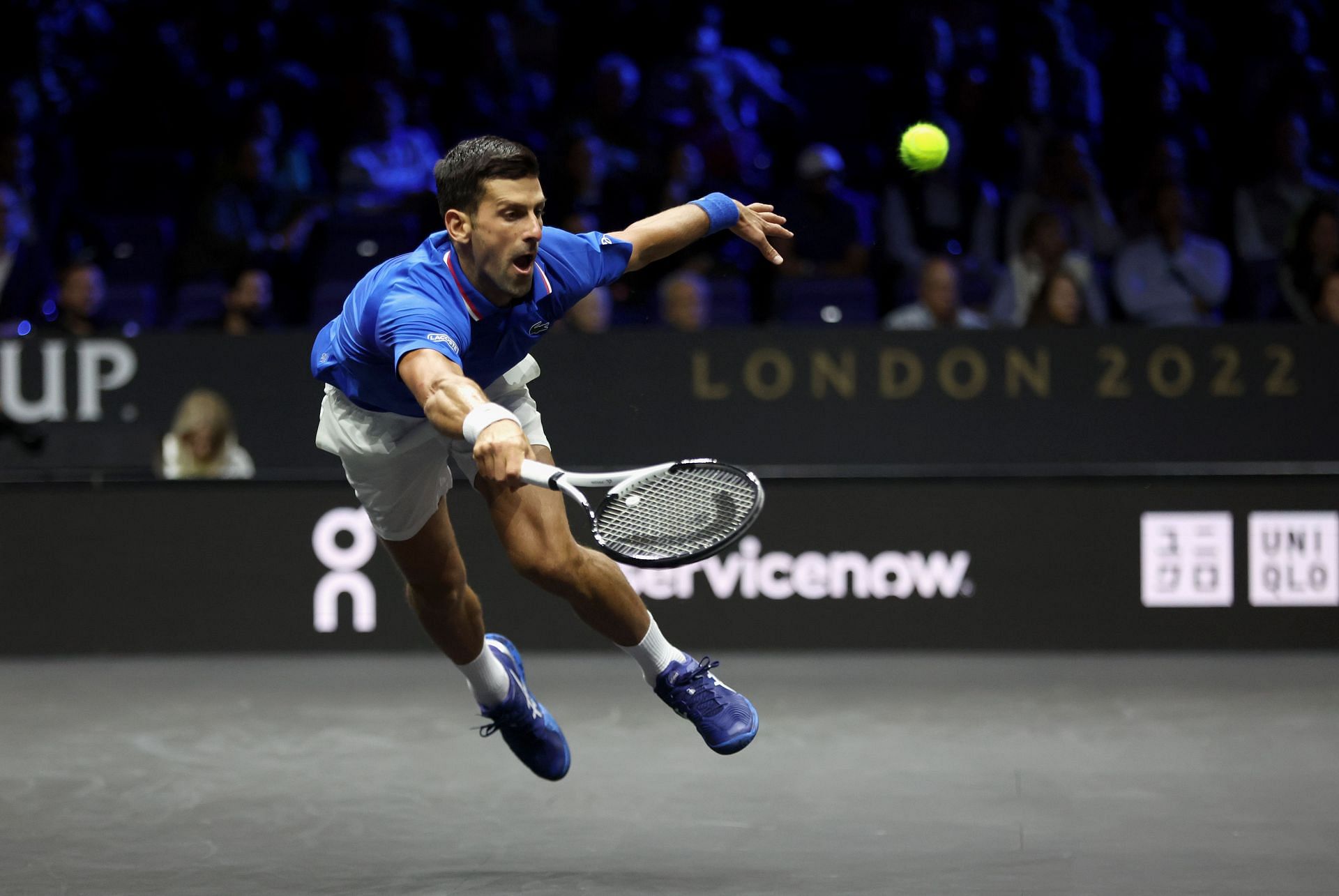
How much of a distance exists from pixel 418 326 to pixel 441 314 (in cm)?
10

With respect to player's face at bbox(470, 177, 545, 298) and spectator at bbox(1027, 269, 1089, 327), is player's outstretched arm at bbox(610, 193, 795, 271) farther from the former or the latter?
spectator at bbox(1027, 269, 1089, 327)

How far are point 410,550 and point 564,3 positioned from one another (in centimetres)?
645

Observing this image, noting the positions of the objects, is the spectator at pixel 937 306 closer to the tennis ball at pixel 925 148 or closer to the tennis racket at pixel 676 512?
the tennis ball at pixel 925 148

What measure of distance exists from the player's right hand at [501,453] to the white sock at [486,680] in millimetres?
1387

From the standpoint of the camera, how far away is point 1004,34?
30.3 ft

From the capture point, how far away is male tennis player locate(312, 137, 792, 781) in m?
3.72

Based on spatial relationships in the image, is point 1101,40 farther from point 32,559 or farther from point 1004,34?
point 32,559

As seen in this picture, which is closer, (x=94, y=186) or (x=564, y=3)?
(x=94, y=186)

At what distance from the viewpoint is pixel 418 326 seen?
3547mm

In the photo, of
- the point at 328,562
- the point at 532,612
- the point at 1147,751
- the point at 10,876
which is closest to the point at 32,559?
the point at 328,562

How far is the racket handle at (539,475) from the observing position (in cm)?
314

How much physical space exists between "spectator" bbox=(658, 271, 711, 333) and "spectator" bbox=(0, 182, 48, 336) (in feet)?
9.46

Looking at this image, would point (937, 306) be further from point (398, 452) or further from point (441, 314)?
point (441, 314)


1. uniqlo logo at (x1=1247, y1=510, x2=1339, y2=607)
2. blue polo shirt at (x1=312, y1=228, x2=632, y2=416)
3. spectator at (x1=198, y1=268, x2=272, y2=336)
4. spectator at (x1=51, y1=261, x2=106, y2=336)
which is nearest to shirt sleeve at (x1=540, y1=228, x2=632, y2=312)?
blue polo shirt at (x1=312, y1=228, x2=632, y2=416)
